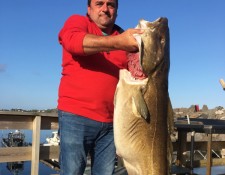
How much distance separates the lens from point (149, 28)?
267 centimetres

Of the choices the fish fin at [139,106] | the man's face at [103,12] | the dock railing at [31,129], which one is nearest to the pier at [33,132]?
the dock railing at [31,129]

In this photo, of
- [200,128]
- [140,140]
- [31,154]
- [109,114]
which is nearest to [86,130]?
[109,114]

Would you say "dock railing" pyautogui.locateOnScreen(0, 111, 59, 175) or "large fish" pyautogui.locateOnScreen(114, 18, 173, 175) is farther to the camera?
"dock railing" pyautogui.locateOnScreen(0, 111, 59, 175)

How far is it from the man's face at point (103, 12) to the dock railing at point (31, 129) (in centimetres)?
215

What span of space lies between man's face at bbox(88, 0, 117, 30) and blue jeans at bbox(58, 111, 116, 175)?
33.2 inches

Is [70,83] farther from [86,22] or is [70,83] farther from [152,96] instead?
[152,96]

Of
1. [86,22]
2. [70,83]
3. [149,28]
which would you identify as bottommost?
[70,83]

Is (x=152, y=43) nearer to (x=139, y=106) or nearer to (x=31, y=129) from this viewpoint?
(x=139, y=106)

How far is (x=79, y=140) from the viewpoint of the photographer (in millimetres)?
3152

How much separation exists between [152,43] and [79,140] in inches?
40.5

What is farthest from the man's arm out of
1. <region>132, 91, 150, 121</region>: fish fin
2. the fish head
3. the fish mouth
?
<region>132, 91, 150, 121</region>: fish fin

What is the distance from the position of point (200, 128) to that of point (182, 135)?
1.74 feet

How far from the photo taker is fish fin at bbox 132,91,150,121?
2684mm

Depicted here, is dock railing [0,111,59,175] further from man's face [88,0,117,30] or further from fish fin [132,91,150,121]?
fish fin [132,91,150,121]
